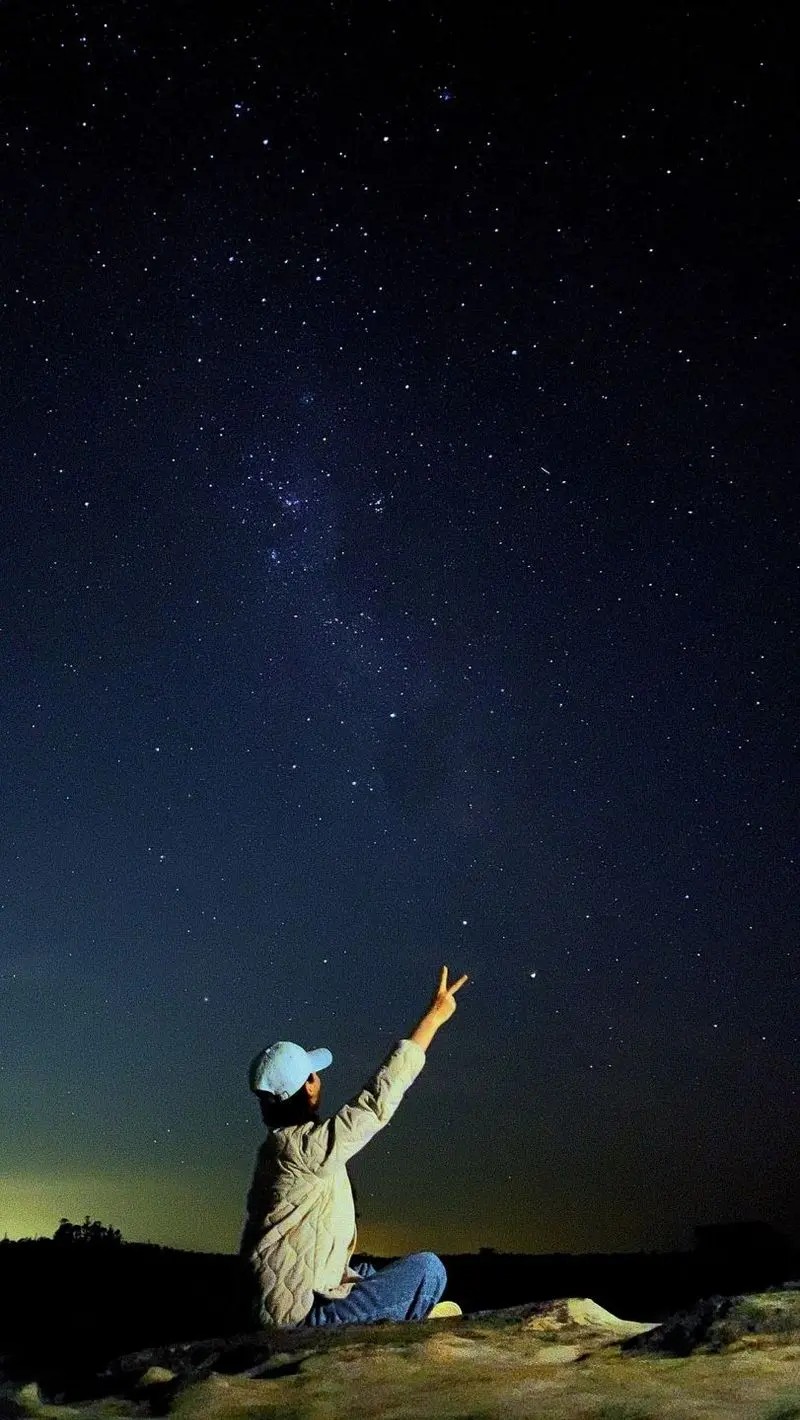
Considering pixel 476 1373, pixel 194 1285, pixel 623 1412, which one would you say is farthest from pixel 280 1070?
pixel 194 1285

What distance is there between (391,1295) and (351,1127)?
92 centimetres

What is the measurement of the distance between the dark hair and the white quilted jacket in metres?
0.14

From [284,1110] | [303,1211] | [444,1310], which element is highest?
[284,1110]

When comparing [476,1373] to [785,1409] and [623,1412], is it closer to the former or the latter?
[623,1412]

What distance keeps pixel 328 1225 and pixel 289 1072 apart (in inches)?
24.7

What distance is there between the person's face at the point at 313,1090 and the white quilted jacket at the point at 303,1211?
25cm

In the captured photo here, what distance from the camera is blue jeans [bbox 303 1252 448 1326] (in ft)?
15.3

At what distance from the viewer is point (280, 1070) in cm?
482

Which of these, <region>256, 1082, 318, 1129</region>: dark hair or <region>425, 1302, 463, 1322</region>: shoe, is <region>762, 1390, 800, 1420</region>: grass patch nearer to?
<region>256, 1082, 318, 1129</region>: dark hair

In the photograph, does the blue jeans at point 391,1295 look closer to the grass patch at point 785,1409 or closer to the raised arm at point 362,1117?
the raised arm at point 362,1117

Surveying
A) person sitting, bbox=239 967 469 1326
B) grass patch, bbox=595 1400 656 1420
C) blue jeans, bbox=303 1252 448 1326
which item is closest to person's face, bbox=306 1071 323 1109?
person sitting, bbox=239 967 469 1326

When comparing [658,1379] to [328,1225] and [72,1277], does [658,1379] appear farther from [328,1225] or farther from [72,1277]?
[72,1277]

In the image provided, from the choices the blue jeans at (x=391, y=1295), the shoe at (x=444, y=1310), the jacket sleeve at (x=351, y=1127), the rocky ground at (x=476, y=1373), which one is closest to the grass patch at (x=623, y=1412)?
the rocky ground at (x=476, y=1373)

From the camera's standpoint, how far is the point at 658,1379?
3502 millimetres
